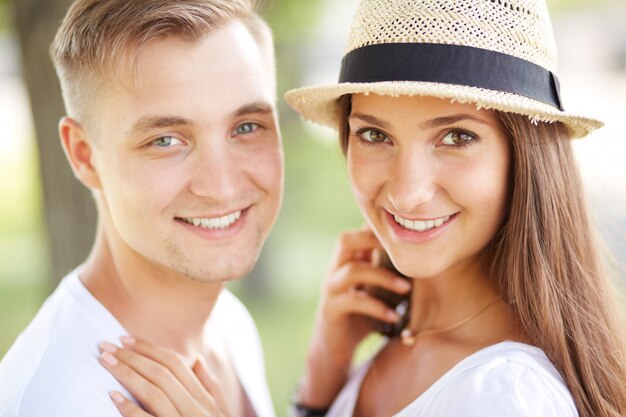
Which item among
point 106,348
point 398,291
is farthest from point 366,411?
point 106,348

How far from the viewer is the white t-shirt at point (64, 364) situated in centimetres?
228

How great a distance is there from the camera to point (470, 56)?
2230 millimetres

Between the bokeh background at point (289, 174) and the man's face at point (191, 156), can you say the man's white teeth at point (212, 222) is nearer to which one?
the man's face at point (191, 156)

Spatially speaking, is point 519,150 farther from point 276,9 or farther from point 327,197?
point 327,197

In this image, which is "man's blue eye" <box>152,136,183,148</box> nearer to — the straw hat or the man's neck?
the man's neck

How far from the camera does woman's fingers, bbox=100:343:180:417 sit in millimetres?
2410

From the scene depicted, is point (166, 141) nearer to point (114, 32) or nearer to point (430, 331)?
point (114, 32)

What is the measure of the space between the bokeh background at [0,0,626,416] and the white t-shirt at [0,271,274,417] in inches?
53.4

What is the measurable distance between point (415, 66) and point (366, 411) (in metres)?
1.38

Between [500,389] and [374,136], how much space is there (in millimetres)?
948

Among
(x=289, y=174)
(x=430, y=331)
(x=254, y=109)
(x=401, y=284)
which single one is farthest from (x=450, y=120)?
(x=289, y=174)

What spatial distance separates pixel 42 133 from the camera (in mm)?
4309

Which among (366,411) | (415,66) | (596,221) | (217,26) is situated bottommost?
(366,411)

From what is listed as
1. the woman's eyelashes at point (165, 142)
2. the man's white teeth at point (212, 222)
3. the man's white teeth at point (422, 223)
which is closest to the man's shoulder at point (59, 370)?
the man's white teeth at point (212, 222)
